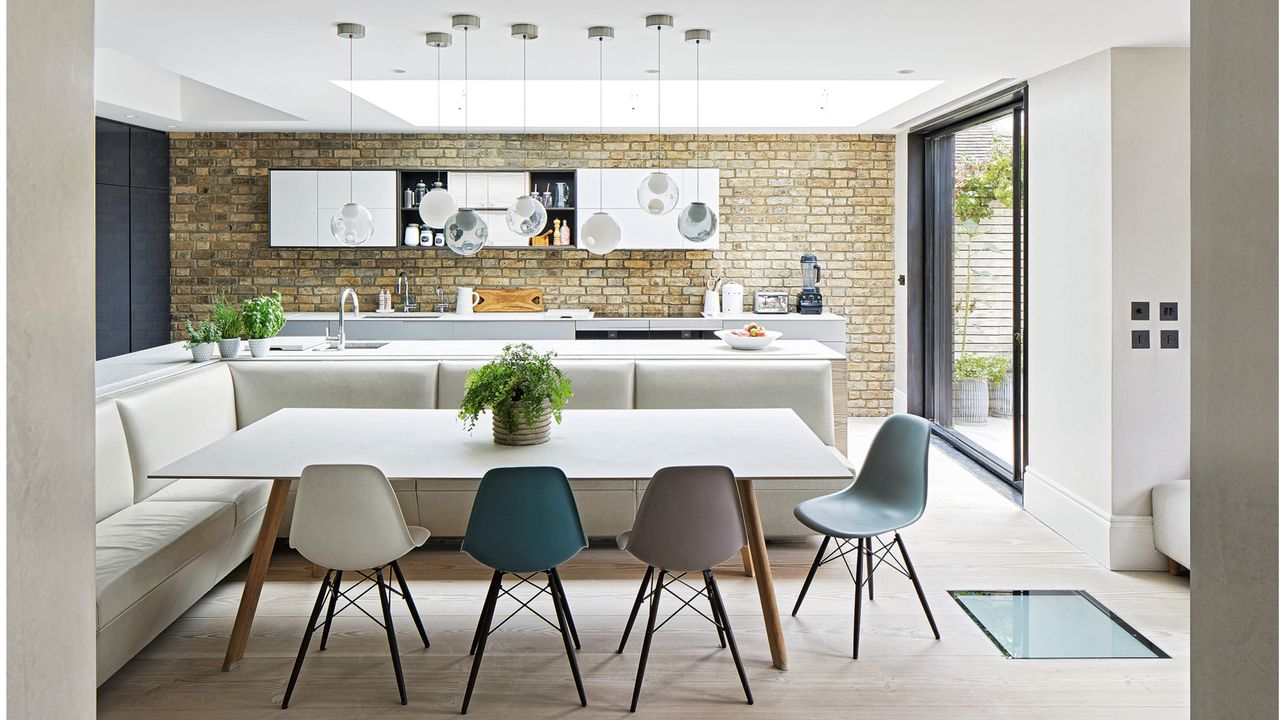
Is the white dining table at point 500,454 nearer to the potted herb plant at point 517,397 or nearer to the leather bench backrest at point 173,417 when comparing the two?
the potted herb plant at point 517,397

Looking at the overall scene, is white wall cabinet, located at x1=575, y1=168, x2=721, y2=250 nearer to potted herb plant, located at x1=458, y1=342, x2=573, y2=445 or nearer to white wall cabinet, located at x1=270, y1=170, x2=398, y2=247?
white wall cabinet, located at x1=270, y1=170, x2=398, y2=247

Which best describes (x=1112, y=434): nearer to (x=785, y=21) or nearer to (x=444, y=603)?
(x=785, y=21)

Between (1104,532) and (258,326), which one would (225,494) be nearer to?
(258,326)

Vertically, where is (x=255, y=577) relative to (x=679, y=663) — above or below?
above

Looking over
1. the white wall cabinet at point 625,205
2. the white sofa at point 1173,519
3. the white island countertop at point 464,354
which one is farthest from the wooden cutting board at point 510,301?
the white sofa at point 1173,519

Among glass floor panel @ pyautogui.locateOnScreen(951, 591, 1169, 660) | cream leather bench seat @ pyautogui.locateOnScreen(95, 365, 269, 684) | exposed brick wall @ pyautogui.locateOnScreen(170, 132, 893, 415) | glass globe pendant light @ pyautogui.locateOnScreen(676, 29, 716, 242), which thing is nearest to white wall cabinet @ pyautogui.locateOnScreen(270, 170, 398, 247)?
exposed brick wall @ pyautogui.locateOnScreen(170, 132, 893, 415)

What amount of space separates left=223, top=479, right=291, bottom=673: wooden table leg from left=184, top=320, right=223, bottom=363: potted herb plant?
176 centimetres

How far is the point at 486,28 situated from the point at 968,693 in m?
3.17

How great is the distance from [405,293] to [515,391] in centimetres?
473

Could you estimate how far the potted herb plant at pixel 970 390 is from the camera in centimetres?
636

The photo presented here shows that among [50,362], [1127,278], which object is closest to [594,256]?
[1127,278]

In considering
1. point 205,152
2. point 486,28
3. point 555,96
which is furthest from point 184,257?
point 486,28

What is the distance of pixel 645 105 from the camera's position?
725cm

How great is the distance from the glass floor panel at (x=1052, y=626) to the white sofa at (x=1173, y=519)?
47 cm
